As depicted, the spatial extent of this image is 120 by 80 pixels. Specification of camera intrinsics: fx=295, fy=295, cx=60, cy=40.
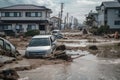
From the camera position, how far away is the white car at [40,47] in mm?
21516

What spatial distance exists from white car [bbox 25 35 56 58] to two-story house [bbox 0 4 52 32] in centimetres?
4203

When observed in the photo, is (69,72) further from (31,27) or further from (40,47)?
(31,27)

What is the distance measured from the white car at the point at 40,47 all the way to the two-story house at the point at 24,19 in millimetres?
42026

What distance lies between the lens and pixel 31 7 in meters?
66.8

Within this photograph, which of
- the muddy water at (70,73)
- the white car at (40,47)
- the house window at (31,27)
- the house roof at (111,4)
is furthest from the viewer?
the house roof at (111,4)

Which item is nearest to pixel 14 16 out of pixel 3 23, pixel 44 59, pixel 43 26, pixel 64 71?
A: pixel 3 23

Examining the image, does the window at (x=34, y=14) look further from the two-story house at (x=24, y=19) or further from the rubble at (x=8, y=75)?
the rubble at (x=8, y=75)

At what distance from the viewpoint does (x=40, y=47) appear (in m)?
22.0

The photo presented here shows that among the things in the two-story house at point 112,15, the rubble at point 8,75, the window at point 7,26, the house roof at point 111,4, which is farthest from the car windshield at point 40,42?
the house roof at point 111,4

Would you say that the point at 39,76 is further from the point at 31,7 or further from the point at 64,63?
the point at 31,7

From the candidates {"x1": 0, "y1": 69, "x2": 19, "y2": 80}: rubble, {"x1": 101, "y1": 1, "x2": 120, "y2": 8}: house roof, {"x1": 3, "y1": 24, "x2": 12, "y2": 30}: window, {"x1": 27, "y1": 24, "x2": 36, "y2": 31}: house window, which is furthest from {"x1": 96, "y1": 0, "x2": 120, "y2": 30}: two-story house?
{"x1": 0, "y1": 69, "x2": 19, "y2": 80}: rubble

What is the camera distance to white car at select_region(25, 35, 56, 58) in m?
21.5

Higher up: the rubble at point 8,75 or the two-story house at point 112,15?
the two-story house at point 112,15

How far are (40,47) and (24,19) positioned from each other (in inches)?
1776
